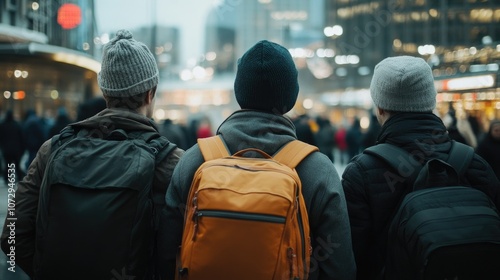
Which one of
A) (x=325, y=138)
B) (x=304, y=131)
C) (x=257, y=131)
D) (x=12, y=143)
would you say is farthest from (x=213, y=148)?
(x=325, y=138)

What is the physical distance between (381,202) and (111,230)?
145 cm

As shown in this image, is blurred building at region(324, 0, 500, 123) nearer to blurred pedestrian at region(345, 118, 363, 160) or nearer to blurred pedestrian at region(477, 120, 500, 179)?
blurred pedestrian at region(345, 118, 363, 160)

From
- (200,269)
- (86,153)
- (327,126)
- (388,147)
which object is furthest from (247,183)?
(327,126)

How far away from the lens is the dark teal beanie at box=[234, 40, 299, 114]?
2.91 meters

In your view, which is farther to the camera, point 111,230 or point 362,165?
point 362,165

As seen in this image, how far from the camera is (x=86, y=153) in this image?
2.86 metres

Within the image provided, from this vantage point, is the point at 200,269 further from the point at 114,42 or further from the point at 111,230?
the point at 114,42

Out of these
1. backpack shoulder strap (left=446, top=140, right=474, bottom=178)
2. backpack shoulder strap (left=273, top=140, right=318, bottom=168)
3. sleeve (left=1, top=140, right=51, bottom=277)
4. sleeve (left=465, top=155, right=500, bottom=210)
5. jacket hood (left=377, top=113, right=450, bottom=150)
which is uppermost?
jacket hood (left=377, top=113, right=450, bottom=150)

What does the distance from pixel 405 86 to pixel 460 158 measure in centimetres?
51

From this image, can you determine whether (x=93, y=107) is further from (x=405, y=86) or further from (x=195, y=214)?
(x=195, y=214)

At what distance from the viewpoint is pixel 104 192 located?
2719mm

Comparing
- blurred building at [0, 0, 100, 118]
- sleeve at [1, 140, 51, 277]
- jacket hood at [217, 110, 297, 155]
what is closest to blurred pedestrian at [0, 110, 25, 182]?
blurred building at [0, 0, 100, 118]

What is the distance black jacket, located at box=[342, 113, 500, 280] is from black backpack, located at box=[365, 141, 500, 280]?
0.59 feet

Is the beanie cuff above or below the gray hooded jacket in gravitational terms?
above
